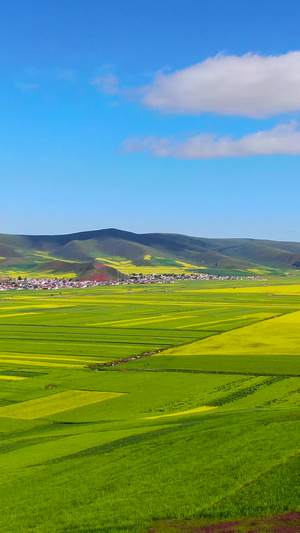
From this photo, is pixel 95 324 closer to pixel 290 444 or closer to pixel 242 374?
pixel 242 374

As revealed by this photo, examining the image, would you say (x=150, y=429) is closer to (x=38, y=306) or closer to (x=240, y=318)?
(x=240, y=318)

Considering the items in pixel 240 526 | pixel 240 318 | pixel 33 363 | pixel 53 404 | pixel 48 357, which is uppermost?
pixel 240 318

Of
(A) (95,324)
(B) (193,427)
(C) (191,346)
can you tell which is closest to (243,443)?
(B) (193,427)

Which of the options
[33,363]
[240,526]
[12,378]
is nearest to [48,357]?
[33,363]

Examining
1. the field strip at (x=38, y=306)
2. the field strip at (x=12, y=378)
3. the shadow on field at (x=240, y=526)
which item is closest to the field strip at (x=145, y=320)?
the field strip at (x=38, y=306)

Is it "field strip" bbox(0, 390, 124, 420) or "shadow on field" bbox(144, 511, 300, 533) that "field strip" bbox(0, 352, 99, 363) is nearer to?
"field strip" bbox(0, 390, 124, 420)

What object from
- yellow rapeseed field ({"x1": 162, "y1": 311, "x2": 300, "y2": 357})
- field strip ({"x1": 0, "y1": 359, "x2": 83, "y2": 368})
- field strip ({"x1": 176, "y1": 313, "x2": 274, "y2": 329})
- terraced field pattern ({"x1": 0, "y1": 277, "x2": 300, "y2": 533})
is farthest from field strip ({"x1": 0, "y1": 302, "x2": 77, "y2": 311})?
field strip ({"x1": 0, "y1": 359, "x2": 83, "y2": 368})
